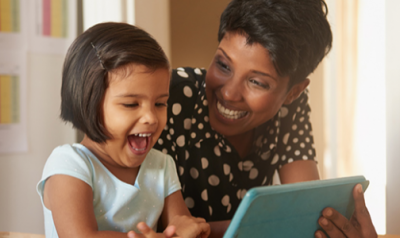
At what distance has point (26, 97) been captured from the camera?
1.08m

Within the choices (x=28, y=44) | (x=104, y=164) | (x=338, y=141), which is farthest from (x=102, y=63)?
(x=338, y=141)

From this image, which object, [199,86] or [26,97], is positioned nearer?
[199,86]

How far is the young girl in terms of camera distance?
58cm

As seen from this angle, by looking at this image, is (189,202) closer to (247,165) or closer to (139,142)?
(247,165)

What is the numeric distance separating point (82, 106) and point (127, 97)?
0.23ft

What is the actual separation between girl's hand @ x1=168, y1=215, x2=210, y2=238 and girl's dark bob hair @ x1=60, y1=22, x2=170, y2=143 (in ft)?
0.59

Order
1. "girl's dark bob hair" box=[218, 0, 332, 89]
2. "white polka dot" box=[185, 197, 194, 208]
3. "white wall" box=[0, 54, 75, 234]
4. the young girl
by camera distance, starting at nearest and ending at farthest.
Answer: the young girl → "girl's dark bob hair" box=[218, 0, 332, 89] → "white polka dot" box=[185, 197, 194, 208] → "white wall" box=[0, 54, 75, 234]

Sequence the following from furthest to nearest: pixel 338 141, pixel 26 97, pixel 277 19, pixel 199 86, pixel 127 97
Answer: pixel 338 141 < pixel 26 97 < pixel 199 86 < pixel 277 19 < pixel 127 97

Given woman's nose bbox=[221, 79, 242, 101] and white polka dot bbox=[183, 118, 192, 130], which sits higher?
woman's nose bbox=[221, 79, 242, 101]

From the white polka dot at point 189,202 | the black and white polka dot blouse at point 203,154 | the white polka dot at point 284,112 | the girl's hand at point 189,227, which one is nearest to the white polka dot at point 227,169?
the black and white polka dot blouse at point 203,154

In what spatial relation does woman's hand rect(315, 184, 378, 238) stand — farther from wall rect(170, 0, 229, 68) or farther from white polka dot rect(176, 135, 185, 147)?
wall rect(170, 0, 229, 68)

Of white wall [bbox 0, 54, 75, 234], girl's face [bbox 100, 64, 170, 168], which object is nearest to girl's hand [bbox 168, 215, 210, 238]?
girl's face [bbox 100, 64, 170, 168]

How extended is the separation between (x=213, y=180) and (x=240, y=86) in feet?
0.79

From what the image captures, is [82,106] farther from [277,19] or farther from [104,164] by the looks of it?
[277,19]
